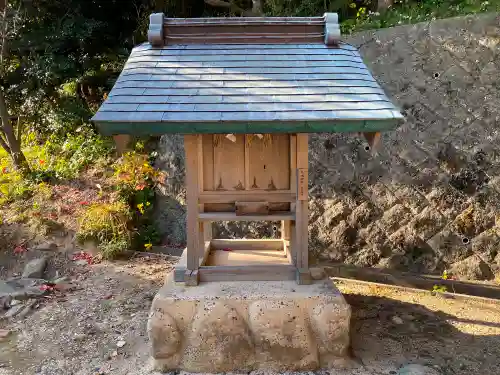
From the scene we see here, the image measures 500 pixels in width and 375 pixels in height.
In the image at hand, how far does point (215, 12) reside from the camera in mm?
9961

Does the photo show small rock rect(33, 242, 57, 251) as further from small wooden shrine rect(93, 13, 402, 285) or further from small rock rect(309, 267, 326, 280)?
small rock rect(309, 267, 326, 280)

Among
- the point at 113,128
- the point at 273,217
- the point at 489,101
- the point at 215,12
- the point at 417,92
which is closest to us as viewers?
the point at 113,128

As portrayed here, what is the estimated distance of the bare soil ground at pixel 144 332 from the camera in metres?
4.12

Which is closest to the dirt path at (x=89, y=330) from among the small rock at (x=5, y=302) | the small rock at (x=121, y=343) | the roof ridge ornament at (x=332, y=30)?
the small rock at (x=121, y=343)

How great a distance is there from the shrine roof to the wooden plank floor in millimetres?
1862

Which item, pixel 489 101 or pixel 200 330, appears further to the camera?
pixel 489 101

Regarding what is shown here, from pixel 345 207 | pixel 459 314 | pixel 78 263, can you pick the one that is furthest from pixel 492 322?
pixel 78 263

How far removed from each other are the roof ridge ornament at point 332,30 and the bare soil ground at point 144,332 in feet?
9.94

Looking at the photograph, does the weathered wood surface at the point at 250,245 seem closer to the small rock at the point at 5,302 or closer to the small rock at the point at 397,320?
the small rock at the point at 397,320

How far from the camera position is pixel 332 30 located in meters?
4.20

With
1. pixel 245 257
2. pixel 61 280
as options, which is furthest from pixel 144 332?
pixel 61 280

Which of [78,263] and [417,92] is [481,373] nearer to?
[417,92]

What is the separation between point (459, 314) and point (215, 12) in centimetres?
804

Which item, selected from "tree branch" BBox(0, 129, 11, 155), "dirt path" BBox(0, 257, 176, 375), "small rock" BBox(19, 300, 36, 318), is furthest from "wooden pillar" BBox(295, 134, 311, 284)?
"tree branch" BBox(0, 129, 11, 155)
